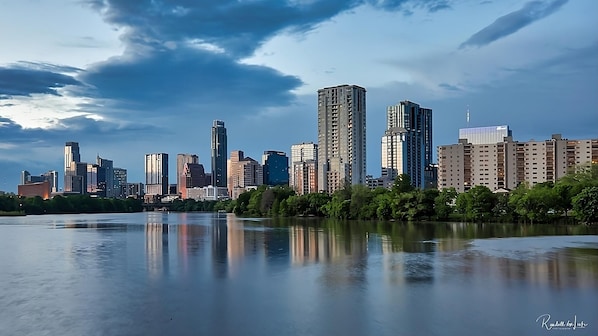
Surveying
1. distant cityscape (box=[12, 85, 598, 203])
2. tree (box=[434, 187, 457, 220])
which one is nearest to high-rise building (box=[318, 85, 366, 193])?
distant cityscape (box=[12, 85, 598, 203])

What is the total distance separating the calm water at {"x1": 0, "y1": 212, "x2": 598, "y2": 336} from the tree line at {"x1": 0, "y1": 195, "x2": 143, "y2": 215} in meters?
98.3

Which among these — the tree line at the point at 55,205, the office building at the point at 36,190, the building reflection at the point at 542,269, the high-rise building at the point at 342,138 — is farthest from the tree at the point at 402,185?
the office building at the point at 36,190

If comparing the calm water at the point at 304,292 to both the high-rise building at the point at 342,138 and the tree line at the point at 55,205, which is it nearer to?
the tree line at the point at 55,205

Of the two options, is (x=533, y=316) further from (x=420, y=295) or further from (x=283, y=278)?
(x=283, y=278)

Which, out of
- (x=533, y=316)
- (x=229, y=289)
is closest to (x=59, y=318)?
(x=229, y=289)

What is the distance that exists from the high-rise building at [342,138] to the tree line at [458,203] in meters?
61.2

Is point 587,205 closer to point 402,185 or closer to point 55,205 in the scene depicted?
point 402,185

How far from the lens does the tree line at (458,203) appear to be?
187 feet

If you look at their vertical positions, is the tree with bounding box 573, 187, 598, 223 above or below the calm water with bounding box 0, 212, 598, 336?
above

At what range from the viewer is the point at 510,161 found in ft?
407

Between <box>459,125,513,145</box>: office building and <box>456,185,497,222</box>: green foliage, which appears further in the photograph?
<box>459,125,513,145</box>: office building

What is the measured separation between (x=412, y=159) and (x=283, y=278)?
7230 inches

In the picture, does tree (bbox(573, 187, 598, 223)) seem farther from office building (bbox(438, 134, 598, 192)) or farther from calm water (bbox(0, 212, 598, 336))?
office building (bbox(438, 134, 598, 192))

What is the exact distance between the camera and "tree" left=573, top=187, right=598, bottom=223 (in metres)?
51.2
